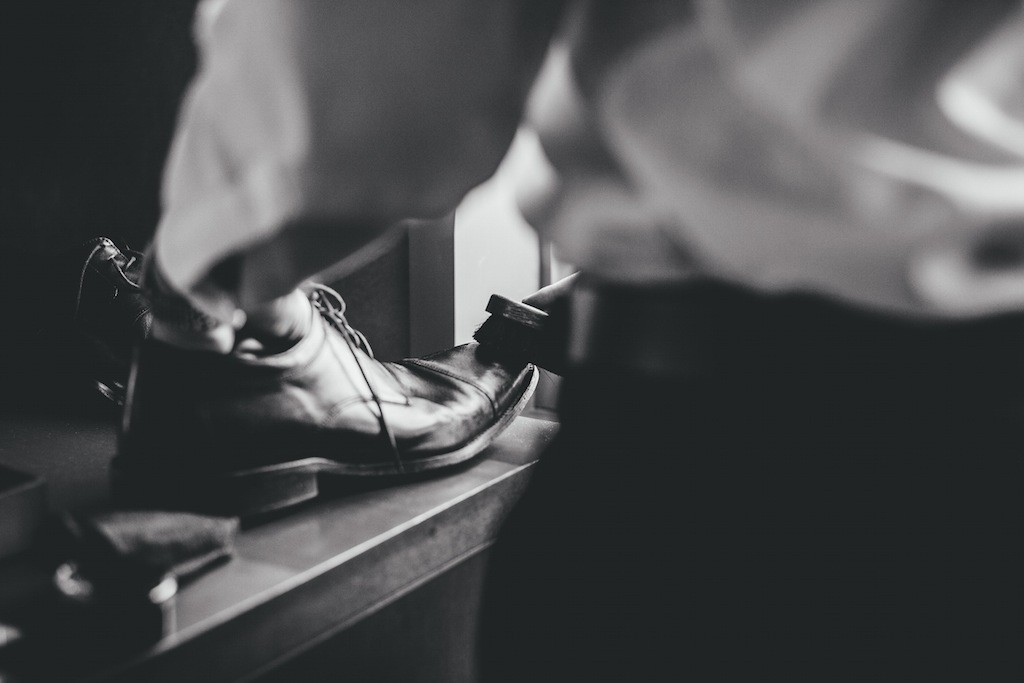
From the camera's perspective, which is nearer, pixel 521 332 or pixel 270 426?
pixel 270 426

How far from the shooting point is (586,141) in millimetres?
309

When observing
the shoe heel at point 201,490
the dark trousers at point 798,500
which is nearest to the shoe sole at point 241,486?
the shoe heel at point 201,490

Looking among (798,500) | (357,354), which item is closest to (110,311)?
(357,354)

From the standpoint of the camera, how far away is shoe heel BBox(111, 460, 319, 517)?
0.54 meters

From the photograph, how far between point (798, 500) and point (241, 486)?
1.30 ft

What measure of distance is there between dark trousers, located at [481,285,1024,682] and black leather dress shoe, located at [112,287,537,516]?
0.30m

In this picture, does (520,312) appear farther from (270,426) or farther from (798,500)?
(798,500)

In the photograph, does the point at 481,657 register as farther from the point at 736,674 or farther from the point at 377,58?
the point at 377,58

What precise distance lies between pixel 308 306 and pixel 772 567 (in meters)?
0.42

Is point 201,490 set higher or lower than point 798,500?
lower

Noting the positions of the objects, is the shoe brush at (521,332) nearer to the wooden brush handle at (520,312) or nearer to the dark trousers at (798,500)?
the wooden brush handle at (520,312)

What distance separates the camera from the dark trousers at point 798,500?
10.3 inches

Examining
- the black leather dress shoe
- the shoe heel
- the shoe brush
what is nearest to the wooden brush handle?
the shoe brush

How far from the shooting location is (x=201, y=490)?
540 millimetres
